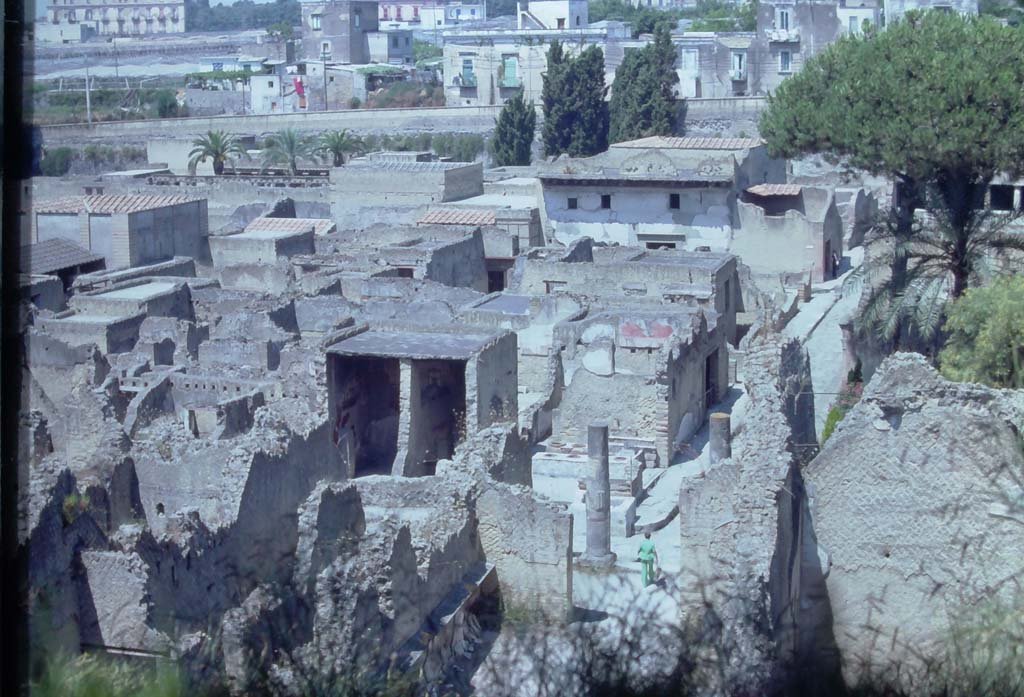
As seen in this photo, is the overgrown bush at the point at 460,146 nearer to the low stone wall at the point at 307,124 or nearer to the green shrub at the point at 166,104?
the low stone wall at the point at 307,124

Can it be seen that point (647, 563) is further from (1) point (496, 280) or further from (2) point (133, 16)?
(2) point (133, 16)

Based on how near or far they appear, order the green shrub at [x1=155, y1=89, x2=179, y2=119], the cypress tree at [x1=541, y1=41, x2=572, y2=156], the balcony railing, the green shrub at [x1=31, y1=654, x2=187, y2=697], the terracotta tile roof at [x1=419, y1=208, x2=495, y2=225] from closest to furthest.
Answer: the green shrub at [x1=31, y1=654, x2=187, y2=697] → the terracotta tile roof at [x1=419, y1=208, x2=495, y2=225] → the cypress tree at [x1=541, y1=41, x2=572, y2=156] → the balcony railing → the green shrub at [x1=155, y1=89, x2=179, y2=119]

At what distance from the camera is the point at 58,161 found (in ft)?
171

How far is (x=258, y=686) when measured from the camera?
7859mm

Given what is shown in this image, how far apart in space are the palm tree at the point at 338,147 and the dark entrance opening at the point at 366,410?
80.0 ft

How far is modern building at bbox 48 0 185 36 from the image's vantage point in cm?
3962

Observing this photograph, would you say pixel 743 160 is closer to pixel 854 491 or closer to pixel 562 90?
pixel 562 90

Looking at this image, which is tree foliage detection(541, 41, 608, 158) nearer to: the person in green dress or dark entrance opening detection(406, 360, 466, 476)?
dark entrance opening detection(406, 360, 466, 476)

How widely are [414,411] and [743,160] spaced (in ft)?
54.4

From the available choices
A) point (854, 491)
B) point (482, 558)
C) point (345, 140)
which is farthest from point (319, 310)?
point (345, 140)

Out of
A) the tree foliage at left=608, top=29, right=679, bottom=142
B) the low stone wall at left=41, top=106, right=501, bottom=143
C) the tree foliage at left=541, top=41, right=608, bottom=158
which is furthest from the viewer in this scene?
the low stone wall at left=41, top=106, right=501, bottom=143

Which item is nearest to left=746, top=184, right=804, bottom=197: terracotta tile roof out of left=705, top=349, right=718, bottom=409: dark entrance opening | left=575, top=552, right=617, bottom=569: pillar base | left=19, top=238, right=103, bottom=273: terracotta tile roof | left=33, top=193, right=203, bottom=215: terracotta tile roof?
left=705, top=349, right=718, bottom=409: dark entrance opening

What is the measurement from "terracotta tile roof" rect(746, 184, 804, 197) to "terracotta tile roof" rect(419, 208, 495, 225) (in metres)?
6.25

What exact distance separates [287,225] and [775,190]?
1103 centimetres
